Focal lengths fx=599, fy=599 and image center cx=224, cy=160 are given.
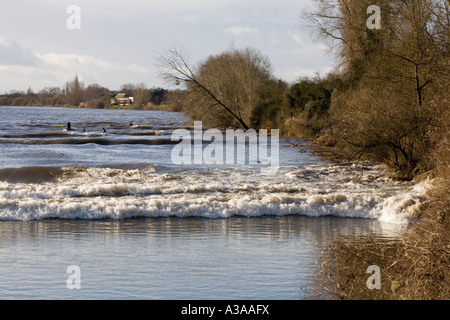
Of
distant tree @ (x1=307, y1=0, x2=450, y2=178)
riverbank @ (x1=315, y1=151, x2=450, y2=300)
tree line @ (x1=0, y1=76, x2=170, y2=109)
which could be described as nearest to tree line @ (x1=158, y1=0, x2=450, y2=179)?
distant tree @ (x1=307, y1=0, x2=450, y2=178)

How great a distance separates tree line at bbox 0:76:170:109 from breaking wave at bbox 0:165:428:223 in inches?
5121

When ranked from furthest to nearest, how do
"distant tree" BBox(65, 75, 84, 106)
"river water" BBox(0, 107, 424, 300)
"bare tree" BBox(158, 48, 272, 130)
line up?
"distant tree" BBox(65, 75, 84, 106)
"bare tree" BBox(158, 48, 272, 130)
"river water" BBox(0, 107, 424, 300)

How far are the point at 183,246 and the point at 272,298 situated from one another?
3.76 m

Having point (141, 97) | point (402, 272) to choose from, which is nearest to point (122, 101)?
point (141, 97)

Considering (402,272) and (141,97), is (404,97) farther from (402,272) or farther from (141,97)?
(141,97)

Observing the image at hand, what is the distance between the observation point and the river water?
9086 mm

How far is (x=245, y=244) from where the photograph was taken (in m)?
11.8

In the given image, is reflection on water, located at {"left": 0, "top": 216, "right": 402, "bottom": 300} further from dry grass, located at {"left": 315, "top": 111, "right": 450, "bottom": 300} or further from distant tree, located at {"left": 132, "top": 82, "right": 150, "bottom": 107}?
distant tree, located at {"left": 132, "top": 82, "right": 150, "bottom": 107}

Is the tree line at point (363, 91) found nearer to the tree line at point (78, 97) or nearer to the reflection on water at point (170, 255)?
the reflection on water at point (170, 255)

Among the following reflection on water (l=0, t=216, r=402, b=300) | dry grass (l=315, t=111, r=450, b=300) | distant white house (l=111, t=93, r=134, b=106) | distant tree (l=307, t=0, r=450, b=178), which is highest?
distant white house (l=111, t=93, r=134, b=106)

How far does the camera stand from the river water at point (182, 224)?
9.09m

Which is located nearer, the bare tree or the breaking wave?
the breaking wave

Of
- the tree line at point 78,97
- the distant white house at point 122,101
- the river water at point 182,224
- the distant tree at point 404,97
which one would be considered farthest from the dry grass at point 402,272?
the distant white house at point 122,101
